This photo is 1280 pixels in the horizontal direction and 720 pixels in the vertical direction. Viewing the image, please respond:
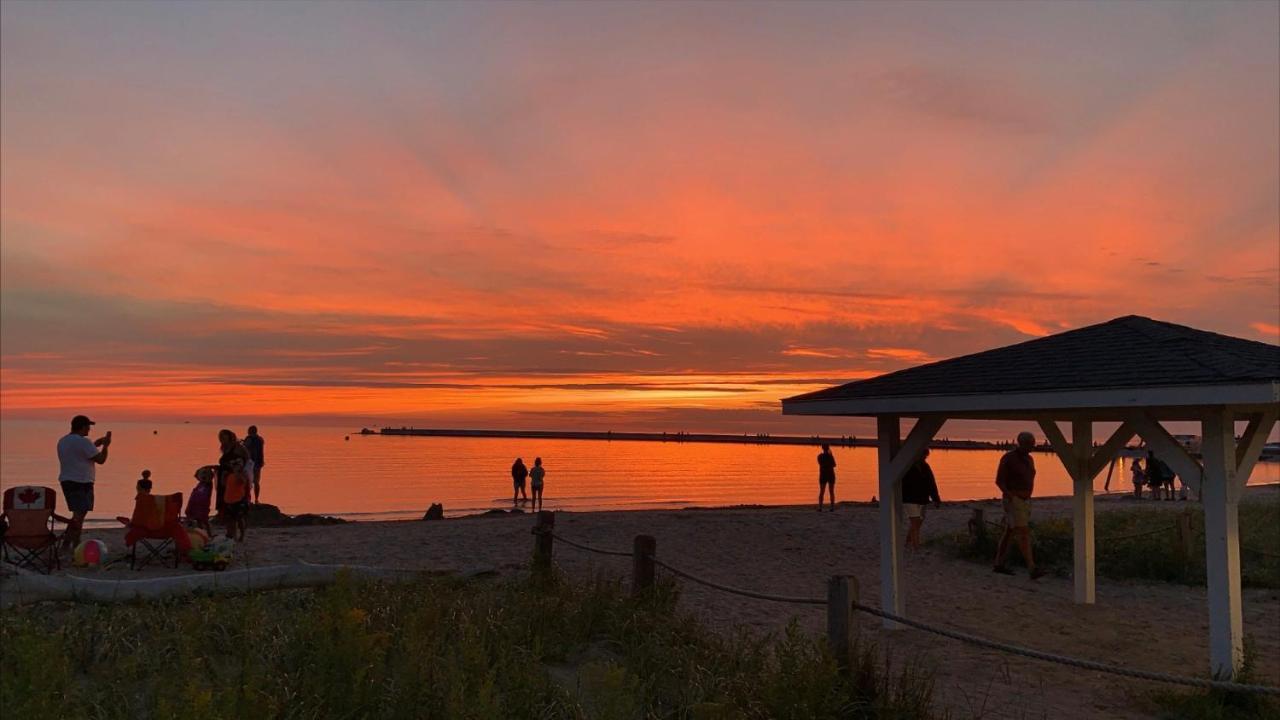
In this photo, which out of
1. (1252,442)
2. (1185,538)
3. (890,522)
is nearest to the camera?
(1252,442)

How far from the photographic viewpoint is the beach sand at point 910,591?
337 inches

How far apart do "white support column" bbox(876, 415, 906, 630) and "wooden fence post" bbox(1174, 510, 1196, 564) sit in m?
6.92

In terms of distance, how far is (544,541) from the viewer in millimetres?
10836

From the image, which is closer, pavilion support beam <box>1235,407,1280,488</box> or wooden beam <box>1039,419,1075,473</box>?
pavilion support beam <box>1235,407,1280,488</box>

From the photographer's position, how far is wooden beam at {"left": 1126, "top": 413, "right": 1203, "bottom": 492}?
8273 millimetres

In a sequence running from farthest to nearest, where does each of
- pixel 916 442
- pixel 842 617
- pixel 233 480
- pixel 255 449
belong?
pixel 255 449 < pixel 233 480 < pixel 916 442 < pixel 842 617

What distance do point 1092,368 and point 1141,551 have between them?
7997 millimetres

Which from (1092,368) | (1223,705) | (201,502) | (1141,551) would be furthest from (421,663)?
(1141,551)

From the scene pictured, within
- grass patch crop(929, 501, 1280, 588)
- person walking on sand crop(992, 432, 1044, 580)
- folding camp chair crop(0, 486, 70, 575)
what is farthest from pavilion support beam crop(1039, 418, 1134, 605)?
folding camp chair crop(0, 486, 70, 575)

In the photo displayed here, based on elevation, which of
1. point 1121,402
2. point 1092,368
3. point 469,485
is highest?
point 1092,368

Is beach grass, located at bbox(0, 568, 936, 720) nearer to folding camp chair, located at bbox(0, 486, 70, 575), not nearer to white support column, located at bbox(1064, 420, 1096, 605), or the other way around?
folding camp chair, located at bbox(0, 486, 70, 575)

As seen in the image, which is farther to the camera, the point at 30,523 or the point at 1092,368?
the point at 30,523

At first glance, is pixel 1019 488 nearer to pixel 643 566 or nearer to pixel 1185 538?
pixel 1185 538

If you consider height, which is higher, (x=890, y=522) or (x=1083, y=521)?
(x=890, y=522)
